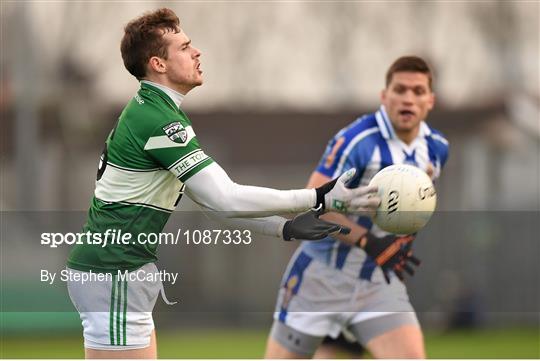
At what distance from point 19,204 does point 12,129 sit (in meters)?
2.77

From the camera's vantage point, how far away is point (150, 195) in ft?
19.3

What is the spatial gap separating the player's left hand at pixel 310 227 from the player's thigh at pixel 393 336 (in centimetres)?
178

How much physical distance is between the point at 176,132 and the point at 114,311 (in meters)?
0.89

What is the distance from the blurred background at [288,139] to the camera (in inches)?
775

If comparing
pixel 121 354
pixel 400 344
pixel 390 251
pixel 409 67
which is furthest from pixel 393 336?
pixel 121 354

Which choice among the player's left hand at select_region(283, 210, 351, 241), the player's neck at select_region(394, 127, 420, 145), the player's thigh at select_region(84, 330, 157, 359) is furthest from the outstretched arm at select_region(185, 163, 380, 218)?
the player's neck at select_region(394, 127, 420, 145)

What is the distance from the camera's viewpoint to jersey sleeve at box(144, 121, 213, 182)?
571 cm

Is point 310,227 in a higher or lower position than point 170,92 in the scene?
lower

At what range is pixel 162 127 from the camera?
5754 millimetres

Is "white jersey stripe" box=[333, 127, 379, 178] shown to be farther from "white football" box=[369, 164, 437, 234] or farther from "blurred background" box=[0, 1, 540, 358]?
"blurred background" box=[0, 1, 540, 358]

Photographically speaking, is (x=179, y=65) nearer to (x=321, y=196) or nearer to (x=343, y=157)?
(x=321, y=196)

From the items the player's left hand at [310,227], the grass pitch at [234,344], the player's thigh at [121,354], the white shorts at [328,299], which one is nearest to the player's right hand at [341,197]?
the player's left hand at [310,227]

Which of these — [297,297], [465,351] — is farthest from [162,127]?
[465,351]

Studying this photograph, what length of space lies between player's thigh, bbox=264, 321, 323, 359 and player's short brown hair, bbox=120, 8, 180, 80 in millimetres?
Result: 2467
